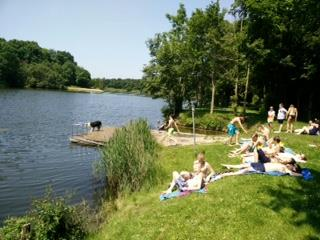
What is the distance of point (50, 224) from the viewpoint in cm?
1313

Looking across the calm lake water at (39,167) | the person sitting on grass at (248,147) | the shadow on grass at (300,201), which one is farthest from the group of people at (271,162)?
the calm lake water at (39,167)

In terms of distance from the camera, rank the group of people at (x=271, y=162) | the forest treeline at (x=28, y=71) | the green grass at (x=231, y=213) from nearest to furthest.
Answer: the green grass at (x=231, y=213) < the group of people at (x=271, y=162) < the forest treeline at (x=28, y=71)

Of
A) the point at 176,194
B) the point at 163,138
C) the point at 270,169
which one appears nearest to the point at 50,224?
the point at 176,194

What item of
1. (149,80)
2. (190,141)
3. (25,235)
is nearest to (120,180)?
(25,235)

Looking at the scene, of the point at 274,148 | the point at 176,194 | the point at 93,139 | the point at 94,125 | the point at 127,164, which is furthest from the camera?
the point at 94,125

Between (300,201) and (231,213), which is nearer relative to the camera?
(231,213)

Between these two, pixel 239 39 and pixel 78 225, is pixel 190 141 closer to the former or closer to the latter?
pixel 78 225

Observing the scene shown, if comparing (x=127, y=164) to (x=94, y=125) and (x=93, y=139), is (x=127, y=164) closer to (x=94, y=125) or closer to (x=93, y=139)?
(x=93, y=139)

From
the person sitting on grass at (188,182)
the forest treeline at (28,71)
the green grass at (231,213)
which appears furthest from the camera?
the forest treeline at (28,71)

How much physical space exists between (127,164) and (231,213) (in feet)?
26.6

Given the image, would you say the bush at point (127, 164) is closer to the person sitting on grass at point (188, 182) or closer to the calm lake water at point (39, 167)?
the calm lake water at point (39, 167)

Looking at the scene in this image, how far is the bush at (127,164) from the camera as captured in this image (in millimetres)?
19297

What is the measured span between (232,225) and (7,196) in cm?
1313

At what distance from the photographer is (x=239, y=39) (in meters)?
46.2
